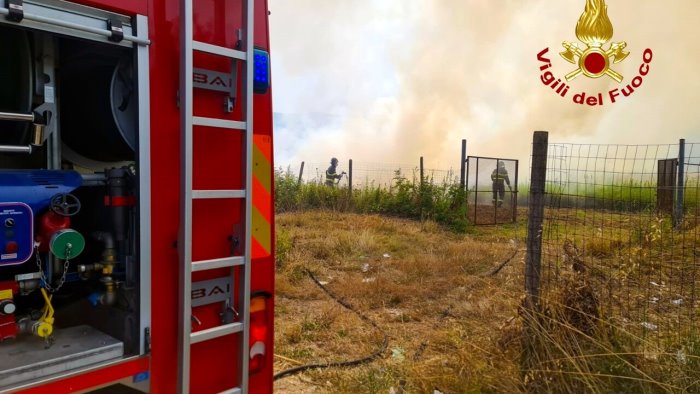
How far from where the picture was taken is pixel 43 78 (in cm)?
181

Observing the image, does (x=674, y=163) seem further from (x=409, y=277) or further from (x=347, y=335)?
(x=347, y=335)

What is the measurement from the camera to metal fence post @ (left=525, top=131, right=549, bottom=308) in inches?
132

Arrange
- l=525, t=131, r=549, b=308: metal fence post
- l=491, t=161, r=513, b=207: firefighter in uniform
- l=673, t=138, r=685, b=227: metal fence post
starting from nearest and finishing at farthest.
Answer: l=525, t=131, r=549, b=308: metal fence post < l=673, t=138, r=685, b=227: metal fence post < l=491, t=161, r=513, b=207: firefighter in uniform

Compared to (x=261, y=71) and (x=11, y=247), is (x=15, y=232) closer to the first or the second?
(x=11, y=247)

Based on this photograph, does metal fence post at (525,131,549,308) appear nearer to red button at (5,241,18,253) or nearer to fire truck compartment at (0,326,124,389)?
fire truck compartment at (0,326,124,389)

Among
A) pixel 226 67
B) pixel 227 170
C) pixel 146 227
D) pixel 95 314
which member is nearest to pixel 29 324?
pixel 95 314

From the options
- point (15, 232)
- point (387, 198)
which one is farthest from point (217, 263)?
point (387, 198)

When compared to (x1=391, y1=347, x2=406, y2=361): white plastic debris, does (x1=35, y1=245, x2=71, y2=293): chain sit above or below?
above

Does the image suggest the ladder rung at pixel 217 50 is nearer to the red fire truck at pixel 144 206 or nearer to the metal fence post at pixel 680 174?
the red fire truck at pixel 144 206

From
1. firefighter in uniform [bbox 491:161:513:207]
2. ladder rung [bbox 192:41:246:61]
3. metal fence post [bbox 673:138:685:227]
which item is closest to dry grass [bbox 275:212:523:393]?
ladder rung [bbox 192:41:246:61]

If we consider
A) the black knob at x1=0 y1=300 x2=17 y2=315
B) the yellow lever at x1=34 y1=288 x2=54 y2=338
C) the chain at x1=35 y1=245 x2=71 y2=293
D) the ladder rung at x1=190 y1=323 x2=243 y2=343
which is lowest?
the ladder rung at x1=190 y1=323 x2=243 y2=343

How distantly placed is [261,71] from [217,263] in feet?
2.49

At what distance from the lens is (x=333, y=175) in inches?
535

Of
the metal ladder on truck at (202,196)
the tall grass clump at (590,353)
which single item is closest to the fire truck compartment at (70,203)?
the metal ladder on truck at (202,196)
